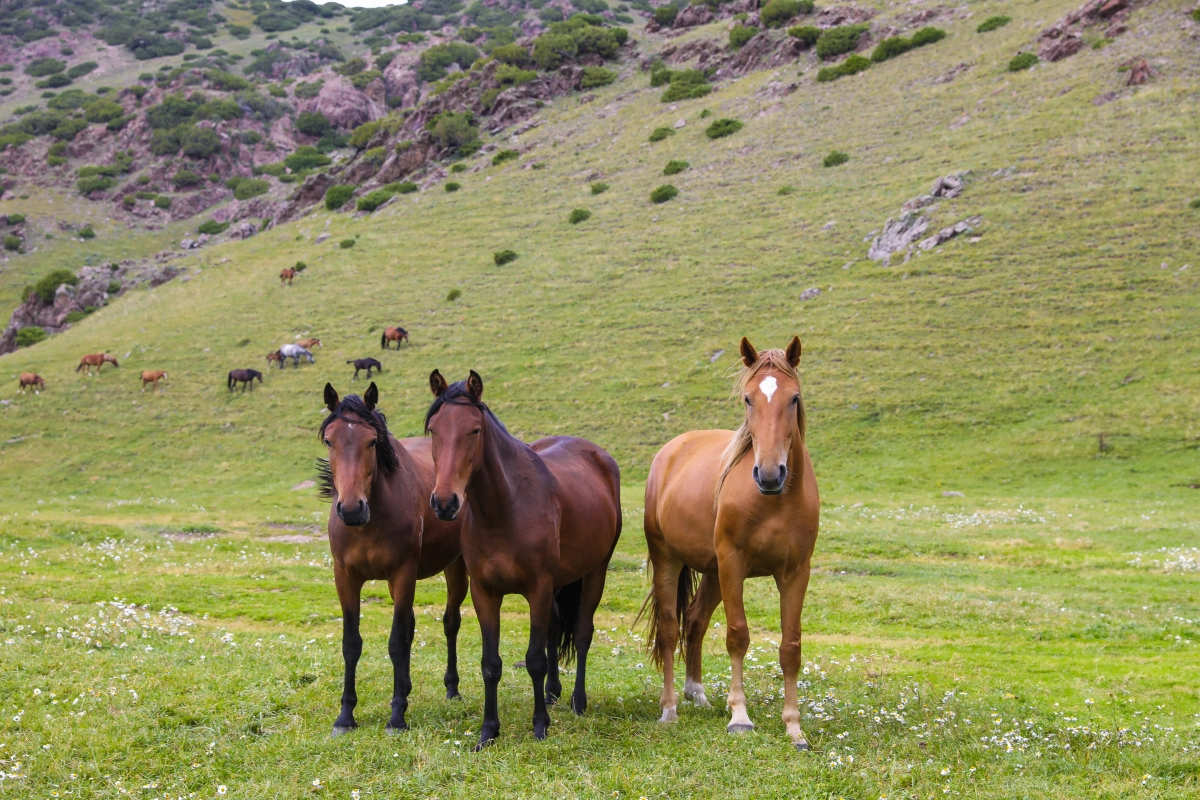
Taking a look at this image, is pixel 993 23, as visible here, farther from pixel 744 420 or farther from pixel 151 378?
pixel 744 420

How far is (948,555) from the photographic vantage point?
18.7 m

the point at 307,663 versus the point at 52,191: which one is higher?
the point at 52,191

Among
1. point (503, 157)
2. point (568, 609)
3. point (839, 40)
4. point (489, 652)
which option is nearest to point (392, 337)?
point (503, 157)

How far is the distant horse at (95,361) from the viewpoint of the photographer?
4797 cm

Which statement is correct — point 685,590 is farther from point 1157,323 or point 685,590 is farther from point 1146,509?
point 1157,323

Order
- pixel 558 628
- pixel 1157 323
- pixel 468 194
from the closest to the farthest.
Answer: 1. pixel 558 628
2. pixel 1157 323
3. pixel 468 194

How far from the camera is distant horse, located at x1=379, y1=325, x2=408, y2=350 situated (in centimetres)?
4719

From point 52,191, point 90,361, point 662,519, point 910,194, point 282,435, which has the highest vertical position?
point 52,191

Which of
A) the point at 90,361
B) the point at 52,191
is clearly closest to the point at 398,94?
the point at 52,191

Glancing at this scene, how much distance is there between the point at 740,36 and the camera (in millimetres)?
83438

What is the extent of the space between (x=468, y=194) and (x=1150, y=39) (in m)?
52.4

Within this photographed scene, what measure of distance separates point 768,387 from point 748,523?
1302mm

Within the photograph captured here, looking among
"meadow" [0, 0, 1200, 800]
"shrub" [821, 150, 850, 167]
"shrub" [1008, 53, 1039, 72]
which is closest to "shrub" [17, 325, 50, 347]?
"meadow" [0, 0, 1200, 800]

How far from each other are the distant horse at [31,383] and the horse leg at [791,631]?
50.9m
